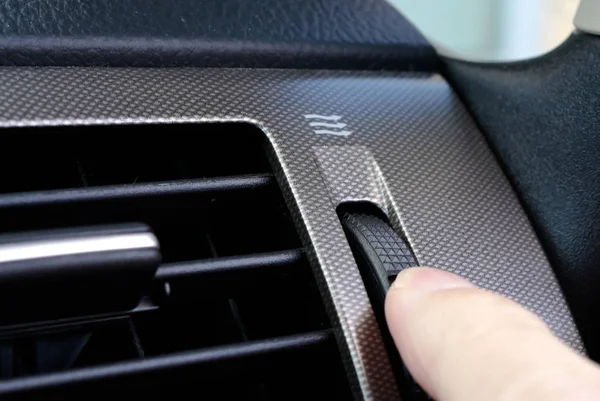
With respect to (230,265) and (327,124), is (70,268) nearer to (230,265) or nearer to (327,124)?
(230,265)

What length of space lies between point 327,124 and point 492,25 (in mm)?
224

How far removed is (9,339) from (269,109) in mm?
286

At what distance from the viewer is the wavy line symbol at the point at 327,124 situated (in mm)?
730

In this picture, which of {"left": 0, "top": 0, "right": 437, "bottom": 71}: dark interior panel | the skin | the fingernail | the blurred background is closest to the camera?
the skin

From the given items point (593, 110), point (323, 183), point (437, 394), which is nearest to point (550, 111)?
point (593, 110)

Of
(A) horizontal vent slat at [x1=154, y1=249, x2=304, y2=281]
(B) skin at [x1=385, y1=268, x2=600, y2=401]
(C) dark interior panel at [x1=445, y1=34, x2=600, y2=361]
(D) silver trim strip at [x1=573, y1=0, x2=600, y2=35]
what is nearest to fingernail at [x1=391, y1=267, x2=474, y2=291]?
(B) skin at [x1=385, y1=268, x2=600, y2=401]

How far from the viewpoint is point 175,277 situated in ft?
1.97

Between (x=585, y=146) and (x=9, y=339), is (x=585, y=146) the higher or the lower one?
the higher one

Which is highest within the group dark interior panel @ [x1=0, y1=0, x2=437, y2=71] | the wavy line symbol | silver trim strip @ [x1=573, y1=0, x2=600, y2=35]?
silver trim strip @ [x1=573, y1=0, x2=600, y2=35]

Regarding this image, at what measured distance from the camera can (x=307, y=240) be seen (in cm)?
65

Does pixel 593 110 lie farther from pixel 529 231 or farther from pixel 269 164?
pixel 269 164

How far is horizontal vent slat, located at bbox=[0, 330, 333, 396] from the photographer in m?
0.54

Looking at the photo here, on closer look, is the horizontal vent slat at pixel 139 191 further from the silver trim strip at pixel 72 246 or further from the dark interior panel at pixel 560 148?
the dark interior panel at pixel 560 148

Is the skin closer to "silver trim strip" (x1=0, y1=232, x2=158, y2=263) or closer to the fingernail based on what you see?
the fingernail
